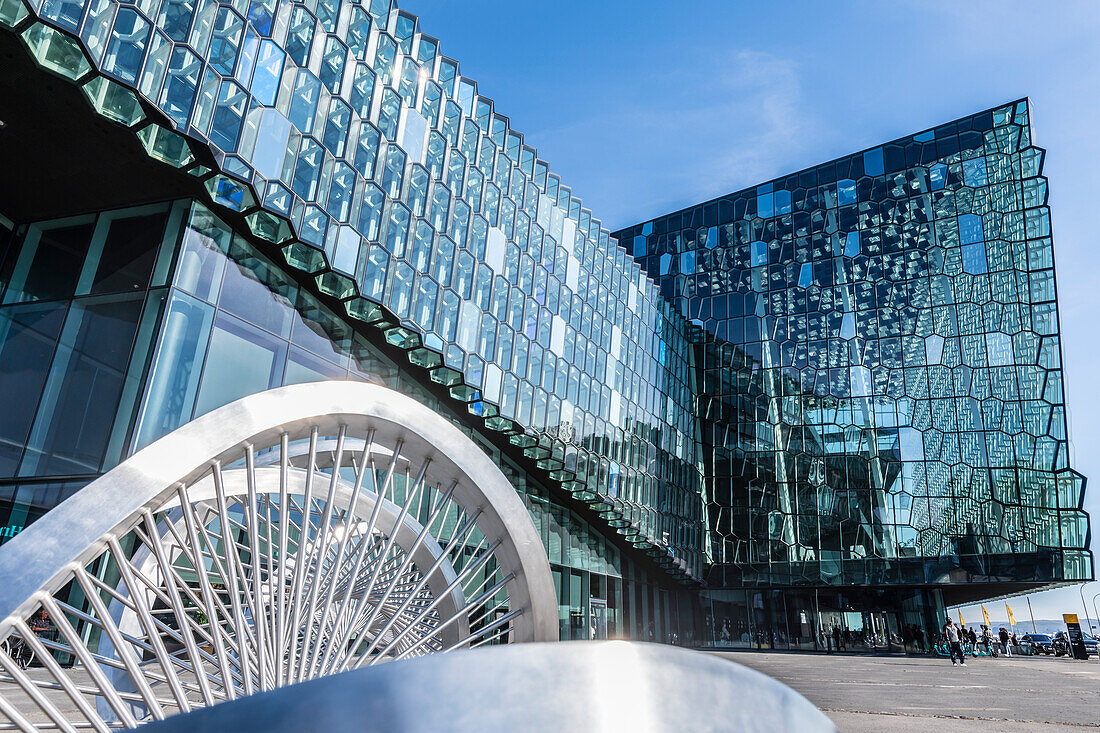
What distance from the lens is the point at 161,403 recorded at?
46.8 feet

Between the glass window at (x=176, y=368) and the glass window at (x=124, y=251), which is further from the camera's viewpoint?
the glass window at (x=124, y=251)

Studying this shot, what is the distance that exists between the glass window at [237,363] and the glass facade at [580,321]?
69 mm

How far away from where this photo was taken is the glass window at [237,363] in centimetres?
1545

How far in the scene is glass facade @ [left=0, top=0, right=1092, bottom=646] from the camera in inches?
574

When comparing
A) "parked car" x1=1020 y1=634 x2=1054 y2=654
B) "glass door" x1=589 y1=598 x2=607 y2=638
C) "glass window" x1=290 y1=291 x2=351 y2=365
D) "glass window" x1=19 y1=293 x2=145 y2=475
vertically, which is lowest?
"parked car" x1=1020 y1=634 x2=1054 y2=654

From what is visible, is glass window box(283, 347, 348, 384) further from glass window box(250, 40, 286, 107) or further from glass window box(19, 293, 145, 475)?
glass window box(250, 40, 286, 107)

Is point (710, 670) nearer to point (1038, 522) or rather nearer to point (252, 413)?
point (252, 413)

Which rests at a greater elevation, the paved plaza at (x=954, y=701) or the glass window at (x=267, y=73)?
the glass window at (x=267, y=73)

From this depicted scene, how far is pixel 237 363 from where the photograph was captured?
16.2m

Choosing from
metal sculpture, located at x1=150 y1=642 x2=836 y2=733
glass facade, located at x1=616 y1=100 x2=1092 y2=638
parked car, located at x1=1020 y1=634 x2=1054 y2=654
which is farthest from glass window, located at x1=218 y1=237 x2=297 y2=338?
parked car, located at x1=1020 y1=634 x2=1054 y2=654

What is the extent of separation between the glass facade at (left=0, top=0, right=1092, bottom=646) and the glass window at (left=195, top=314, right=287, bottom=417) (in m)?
0.07

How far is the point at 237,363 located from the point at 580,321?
16743 mm

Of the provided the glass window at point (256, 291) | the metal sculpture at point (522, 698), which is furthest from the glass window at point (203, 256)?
the metal sculpture at point (522, 698)

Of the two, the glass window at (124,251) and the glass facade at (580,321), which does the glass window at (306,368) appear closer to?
the glass facade at (580,321)
